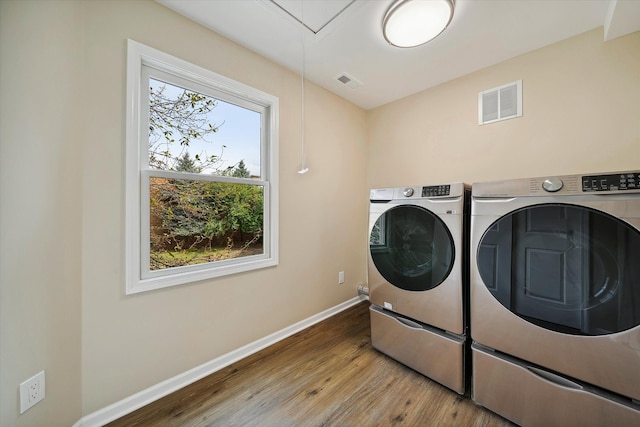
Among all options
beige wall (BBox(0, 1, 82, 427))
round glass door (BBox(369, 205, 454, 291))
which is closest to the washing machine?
round glass door (BBox(369, 205, 454, 291))

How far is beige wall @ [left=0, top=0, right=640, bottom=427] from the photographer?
912 mm

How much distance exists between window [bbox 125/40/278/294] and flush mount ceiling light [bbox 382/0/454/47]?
1.00 m

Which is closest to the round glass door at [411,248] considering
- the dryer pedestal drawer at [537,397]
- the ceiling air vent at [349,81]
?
the dryer pedestal drawer at [537,397]

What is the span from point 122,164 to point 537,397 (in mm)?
2437

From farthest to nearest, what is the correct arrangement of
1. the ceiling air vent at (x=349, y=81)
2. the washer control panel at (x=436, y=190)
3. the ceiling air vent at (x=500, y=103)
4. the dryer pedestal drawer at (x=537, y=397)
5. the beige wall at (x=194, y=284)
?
the ceiling air vent at (x=349, y=81) → the ceiling air vent at (x=500, y=103) → the washer control panel at (x=436, y=190) → the beige wall at (x=194, y=284) → the dryer pedestal drawer at (x=537, y=397)

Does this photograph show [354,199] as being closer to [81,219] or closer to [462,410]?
[462,410]

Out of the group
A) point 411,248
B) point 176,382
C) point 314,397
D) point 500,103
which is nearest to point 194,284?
point 176,382

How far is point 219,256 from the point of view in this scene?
66.4 inches

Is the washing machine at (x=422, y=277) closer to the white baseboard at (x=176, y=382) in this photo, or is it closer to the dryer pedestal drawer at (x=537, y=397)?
the dryer pedestal drawer at (x=537, y=397)

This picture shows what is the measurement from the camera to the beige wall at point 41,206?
0.85 m

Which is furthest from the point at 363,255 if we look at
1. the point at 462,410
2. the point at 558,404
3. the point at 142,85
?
the point at 142,85

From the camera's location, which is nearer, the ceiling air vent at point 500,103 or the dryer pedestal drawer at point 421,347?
the dryer pedestal drawer at point 421,347

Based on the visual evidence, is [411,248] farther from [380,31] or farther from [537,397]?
[380,31]

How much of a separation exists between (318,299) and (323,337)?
0.37 meters
